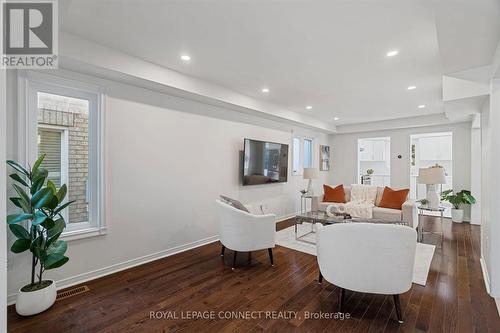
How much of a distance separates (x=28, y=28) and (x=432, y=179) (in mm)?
5776

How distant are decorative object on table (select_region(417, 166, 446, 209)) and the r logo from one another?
5.51 meters

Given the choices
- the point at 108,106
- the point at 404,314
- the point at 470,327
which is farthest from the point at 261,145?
the point at 470,327

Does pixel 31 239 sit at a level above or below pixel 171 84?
below

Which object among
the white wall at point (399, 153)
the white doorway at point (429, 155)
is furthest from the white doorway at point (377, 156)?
the white wall at point (399, 153)

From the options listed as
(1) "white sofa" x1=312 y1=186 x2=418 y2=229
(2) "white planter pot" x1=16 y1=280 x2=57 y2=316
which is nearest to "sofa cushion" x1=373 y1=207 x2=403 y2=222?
(1) "white sofa" x1=312 y1=186 x2=418 y2=229

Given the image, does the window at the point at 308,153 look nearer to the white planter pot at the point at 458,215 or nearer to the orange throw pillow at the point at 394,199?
the orange throw pillow at the point at 394,199

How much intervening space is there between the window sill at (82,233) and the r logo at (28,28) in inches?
73.1

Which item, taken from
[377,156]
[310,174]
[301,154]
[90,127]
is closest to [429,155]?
[377,156]

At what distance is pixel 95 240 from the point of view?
2818 millimetres

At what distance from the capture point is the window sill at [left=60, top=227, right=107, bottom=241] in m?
2.60

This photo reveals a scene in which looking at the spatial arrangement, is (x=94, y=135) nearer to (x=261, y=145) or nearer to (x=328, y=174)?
(x=261, y=145)

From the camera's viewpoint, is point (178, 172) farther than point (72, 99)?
Yes

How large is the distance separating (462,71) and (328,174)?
5310 millimetres

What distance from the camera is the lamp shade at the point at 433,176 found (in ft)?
13.5
